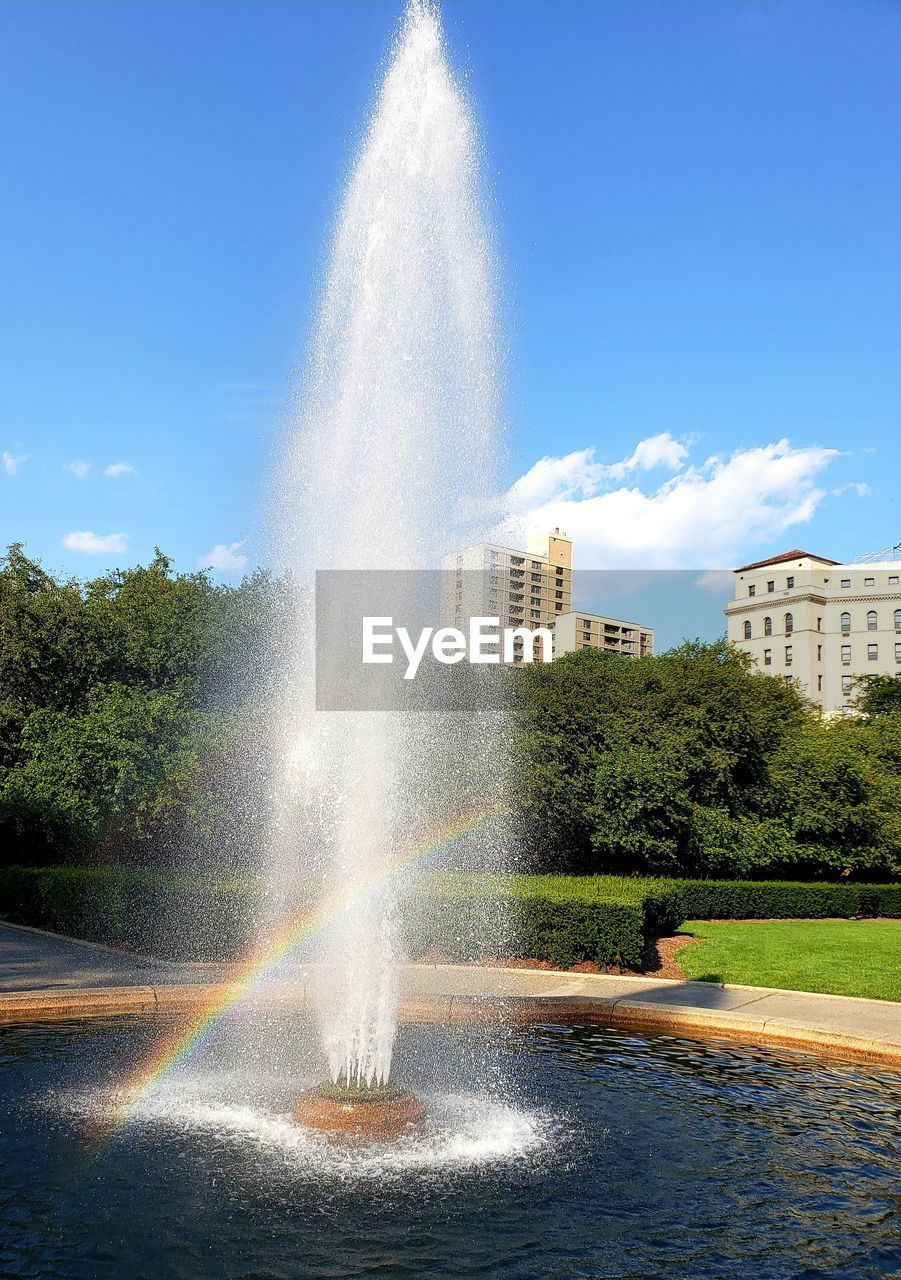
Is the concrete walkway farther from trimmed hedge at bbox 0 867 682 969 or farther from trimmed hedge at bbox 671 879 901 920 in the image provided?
trimmed hedge at bbox 671 879 901 920

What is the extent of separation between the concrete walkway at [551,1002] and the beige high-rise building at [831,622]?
9238cm

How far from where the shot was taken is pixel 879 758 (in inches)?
1500

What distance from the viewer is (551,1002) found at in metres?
13.3

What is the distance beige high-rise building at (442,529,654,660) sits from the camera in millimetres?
15859

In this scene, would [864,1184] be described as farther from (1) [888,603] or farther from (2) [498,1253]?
(1) [888,603]

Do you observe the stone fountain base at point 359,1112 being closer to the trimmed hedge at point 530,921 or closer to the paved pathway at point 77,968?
the paved pathway at point 77,968

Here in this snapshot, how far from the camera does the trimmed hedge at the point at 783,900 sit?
25.5 metres

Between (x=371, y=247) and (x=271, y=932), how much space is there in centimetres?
1147

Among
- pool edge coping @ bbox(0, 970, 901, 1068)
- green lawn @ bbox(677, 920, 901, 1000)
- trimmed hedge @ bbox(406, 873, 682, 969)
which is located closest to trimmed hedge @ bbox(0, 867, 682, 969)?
trimmed hedge @ bbox(406, 873, 682, 969)

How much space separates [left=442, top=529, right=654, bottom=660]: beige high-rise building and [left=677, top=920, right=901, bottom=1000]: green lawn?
24.9ft

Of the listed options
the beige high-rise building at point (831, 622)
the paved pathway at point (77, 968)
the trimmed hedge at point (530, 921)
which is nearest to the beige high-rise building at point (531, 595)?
the trimmed hedge at point (530, 921)

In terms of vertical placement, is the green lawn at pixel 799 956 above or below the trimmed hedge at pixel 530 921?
below

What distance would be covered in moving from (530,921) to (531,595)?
119 meters

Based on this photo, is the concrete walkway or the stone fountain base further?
the concrete walkway
